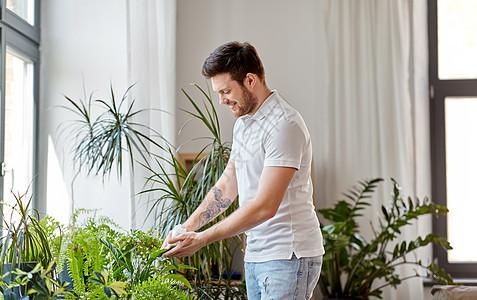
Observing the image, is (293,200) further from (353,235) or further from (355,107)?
(355,107)

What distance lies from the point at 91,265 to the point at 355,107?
2.40 meters

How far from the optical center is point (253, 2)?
13.5ft

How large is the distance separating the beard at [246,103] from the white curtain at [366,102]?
1.94 meters

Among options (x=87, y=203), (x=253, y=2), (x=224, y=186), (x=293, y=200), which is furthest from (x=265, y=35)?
(x=293, y=200)

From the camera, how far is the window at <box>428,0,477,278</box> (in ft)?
13.6

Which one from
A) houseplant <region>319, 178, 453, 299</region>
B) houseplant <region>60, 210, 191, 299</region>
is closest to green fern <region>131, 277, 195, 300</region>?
houseplant <region>60, 210, 191, 299</region>

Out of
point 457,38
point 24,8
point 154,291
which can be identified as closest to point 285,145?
point 154,291

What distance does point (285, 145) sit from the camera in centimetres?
189

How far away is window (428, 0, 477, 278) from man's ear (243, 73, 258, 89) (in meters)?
2.47

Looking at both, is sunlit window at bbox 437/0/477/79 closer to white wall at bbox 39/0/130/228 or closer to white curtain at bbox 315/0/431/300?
white curtain at bbox 315/0/431/300

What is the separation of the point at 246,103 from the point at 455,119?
2.59 meters

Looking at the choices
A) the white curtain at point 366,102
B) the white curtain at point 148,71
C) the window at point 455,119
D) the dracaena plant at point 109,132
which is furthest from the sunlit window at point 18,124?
the window at point 455,119

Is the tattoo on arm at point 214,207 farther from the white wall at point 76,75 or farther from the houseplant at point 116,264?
the white wall at point 76,75

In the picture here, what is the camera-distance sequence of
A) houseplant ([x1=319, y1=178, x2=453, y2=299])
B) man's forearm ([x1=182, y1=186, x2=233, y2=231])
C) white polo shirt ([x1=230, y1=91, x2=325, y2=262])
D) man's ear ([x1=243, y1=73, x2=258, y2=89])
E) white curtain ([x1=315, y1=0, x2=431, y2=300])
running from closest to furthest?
white polo shirt ([x1=230, y1=91, x2=325, y2=262]) → man's ear ([x1=243, y1=73, x2=258, y2=89]) → man's forearm ([x1=182, y1=186, x2=233, y2=231]) → houseplant ([x1=319, y1=178, x2=453, y2=299]) → white curtain ([x1=315, y1=0, x2=431, y2=300])
